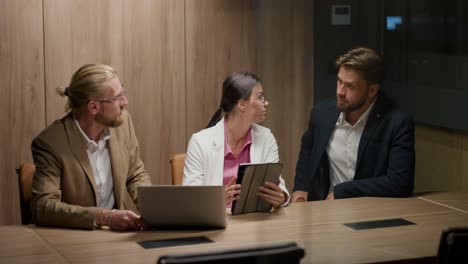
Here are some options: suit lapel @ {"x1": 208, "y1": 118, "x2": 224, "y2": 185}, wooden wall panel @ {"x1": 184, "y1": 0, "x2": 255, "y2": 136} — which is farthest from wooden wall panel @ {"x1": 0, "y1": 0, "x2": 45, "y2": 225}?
suit lapel @ {"x1": 208, "y1": 118, "x2": 224, "y2": 185}

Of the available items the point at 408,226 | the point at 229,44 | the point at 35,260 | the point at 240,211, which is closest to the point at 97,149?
the point at 240,211

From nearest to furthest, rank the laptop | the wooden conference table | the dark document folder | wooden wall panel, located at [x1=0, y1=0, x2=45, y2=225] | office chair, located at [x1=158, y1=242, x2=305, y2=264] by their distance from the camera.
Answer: office chair, located at [x1=158, y1=242, x2=305, y2=264], the wooden conference table, the laptop, the dark document folder, wooden wall panel, located at [x1=0, y1=0, x2=45, y2=225]

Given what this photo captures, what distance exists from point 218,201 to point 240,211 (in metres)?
0.39

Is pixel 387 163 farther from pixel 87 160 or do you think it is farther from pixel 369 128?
pixel 87 160

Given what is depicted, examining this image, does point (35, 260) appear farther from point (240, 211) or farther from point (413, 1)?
point (413, 1)

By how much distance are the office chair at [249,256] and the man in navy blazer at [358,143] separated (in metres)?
2.20

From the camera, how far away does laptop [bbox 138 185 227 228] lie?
3.79 m

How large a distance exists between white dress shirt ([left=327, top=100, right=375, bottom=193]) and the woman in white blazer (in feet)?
1.36

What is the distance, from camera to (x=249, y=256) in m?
2.59

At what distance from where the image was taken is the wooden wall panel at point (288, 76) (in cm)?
619

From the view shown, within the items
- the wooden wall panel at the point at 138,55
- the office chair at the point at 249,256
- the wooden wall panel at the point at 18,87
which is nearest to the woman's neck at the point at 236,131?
the wooden wall panel at the point at 138,55

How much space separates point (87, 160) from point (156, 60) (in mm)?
1781

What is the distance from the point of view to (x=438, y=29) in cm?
520

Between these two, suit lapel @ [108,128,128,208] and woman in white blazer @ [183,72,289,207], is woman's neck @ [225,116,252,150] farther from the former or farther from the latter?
suit lapel @ [108,128,128,208]
